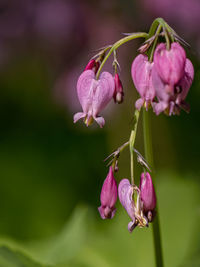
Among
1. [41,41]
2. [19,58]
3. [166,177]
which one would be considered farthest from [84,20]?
[166,177]

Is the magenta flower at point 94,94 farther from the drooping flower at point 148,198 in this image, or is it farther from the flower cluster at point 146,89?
the drooping flower at point 148,198

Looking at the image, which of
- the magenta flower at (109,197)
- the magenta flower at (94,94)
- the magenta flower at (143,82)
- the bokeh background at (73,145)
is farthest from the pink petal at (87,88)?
the bokeh background at (73,145)

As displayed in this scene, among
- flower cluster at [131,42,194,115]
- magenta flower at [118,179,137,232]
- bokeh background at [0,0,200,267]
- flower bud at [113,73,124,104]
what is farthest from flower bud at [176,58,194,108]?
bokeh background at [0,0,200,267]

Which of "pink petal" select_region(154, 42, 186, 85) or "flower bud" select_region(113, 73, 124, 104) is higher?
"pink petal" select_region(154, 42, 186, 85)

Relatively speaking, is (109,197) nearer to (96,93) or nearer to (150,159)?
(150,159)

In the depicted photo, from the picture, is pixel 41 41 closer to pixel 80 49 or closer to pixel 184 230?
pixel 80 49

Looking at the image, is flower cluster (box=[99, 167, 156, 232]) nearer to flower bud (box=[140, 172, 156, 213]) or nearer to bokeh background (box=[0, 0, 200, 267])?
flower bud (box=[140, 172, 156, 213])

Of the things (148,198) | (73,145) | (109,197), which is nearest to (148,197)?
(148,198)
